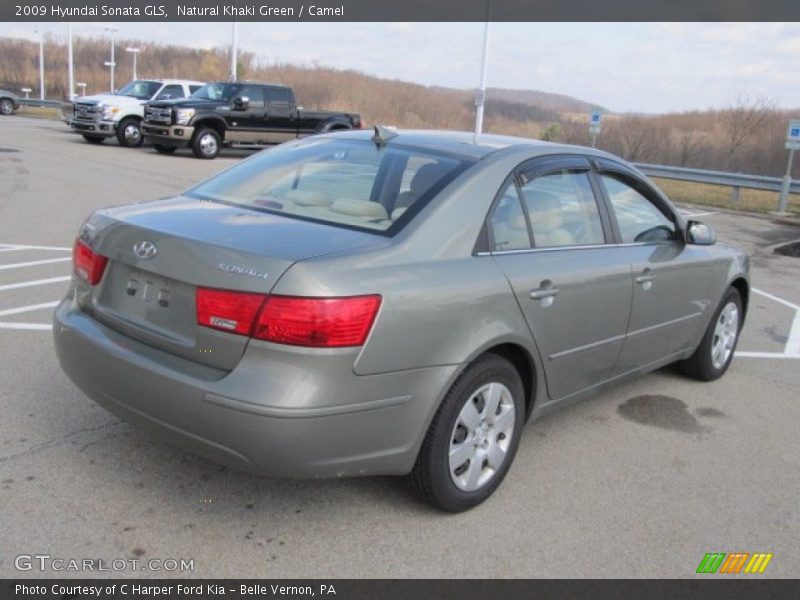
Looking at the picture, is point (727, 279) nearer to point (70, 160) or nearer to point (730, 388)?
point (730, 388)

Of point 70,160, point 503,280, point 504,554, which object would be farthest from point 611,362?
point 70,160

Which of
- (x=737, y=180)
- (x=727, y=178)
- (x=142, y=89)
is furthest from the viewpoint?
(x=142, y=89)

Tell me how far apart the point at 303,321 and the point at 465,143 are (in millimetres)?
1668

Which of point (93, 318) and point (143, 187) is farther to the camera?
point (143, 187)

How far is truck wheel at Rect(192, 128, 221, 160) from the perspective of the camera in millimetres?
20094

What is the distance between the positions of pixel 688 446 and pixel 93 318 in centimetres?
327

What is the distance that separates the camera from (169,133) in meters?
19.9

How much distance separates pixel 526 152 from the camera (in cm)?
380

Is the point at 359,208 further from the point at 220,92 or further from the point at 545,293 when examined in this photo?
the point at 220,92

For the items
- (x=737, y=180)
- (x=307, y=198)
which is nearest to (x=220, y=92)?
(x=737, y=180)

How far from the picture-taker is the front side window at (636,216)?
14.1 feet

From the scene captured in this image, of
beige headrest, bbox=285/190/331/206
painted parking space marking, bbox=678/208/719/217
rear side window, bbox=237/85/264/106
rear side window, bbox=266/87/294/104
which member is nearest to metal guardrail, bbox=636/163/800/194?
painted parking space marking, bbox=678/208/719/217
